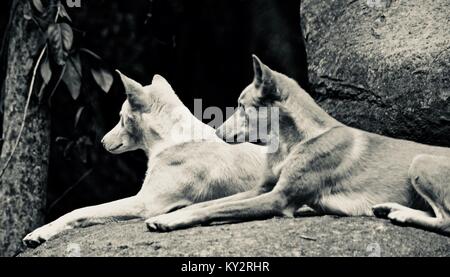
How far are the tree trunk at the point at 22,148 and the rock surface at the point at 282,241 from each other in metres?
2.43

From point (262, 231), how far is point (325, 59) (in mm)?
2294

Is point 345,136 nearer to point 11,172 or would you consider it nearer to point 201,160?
point 201,160

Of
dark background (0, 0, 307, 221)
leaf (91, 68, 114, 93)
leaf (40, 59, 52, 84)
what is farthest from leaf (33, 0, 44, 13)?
dark background (0, 0, 307, 221)

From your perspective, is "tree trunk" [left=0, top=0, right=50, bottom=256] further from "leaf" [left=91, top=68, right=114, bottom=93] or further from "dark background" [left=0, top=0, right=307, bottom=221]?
"dark background" [left=0, top=0, right=307, bottom=221]

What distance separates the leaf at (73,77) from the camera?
7797 mm

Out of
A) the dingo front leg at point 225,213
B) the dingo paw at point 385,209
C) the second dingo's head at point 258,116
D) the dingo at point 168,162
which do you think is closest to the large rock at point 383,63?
the dingo at point 168,162

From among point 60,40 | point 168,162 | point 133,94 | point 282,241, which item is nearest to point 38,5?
point 60,40

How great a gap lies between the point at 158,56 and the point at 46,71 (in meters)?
2.08

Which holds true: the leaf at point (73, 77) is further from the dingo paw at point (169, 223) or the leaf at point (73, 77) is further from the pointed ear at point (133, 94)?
the dingo paw at point (169, 223)

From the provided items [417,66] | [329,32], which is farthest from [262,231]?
[329,32]

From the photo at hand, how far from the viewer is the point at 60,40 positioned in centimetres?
761

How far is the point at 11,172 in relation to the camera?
7.75 m

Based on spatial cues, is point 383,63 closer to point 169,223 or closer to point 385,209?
point 385,209

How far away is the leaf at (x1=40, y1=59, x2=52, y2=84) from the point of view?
295 inches
